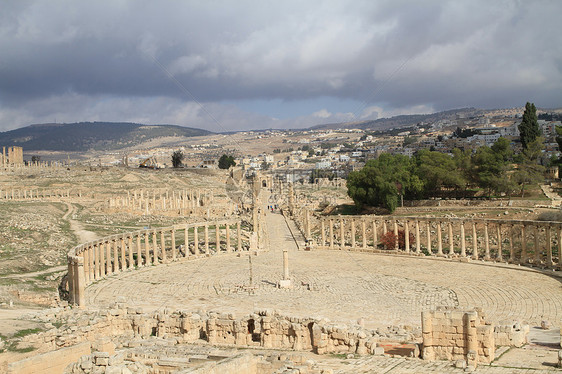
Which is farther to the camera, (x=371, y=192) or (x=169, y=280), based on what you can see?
(x=371, y=192)

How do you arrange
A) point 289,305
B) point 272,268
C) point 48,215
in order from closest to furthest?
point 289,305 → point 272,268 → point 48,215

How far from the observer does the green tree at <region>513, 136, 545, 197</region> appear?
55.2 meters

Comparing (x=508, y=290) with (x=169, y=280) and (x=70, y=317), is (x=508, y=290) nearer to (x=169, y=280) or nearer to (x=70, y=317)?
(x=169, y=280)

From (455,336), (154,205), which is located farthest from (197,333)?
(154,205)

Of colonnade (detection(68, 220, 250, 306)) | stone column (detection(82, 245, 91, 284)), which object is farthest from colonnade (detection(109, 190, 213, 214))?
stone column (detection(82, 245, 91, 284))

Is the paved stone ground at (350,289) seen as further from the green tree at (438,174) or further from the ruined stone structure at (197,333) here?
the green tree at (438,174)

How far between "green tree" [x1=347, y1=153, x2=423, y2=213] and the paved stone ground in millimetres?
16275

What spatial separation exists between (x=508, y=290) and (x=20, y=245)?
87.9 ft

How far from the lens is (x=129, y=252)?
128 ft

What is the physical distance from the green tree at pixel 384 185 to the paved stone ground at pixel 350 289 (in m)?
16.3

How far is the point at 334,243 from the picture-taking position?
5259cm

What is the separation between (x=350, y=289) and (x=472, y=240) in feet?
50.8

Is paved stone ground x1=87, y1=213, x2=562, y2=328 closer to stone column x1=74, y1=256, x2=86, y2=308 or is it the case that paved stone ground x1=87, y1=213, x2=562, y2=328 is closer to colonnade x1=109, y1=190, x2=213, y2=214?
stone column x1=74, y1=256, x2=86, y2=308

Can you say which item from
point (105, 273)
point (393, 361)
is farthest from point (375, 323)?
point (105, 273)
